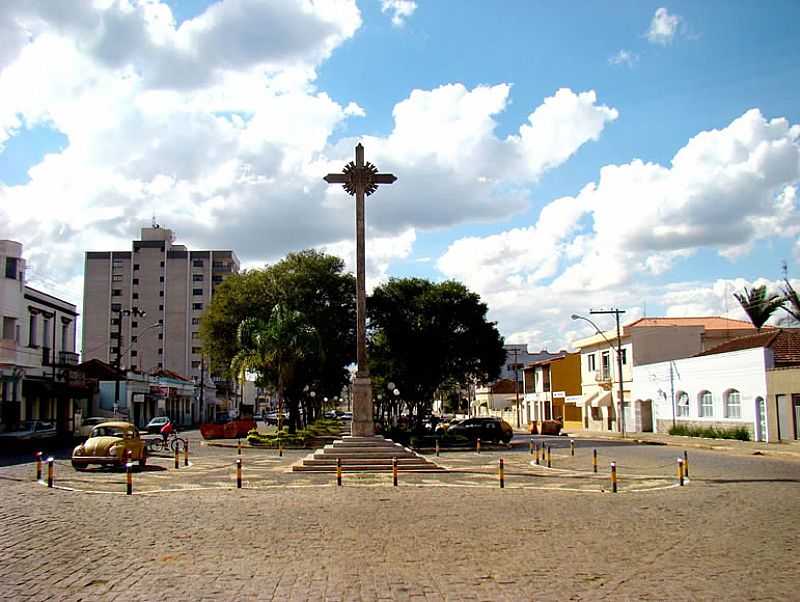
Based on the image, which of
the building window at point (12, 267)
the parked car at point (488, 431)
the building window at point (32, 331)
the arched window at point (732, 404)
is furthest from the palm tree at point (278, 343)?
the arched window at point (732, 404)

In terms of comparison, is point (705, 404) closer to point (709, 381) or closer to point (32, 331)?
point (709, 381)

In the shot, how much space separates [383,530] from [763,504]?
8021 millimetres

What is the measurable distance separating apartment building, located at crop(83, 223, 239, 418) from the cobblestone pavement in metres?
91.7

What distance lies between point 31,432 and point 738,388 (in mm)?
36081

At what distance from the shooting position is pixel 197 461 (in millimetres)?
29891

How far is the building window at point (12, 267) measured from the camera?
46.7 m

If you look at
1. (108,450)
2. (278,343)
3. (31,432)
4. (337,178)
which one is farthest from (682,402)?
(31,432)

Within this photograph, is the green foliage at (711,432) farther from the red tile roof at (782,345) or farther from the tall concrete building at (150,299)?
the tall concrete building at (150,299)

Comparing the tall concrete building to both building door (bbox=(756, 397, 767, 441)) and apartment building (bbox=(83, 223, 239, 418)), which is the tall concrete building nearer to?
apartment building (bbox=(83, 223, 239, 418))

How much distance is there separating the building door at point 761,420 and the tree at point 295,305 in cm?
2267

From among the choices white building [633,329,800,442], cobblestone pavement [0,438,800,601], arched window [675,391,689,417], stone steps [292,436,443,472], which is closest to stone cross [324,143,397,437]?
stone steps [292,436,443,472]

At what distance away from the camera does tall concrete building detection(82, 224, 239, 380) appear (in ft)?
360

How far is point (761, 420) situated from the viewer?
38.9 meters

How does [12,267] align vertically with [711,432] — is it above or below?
above
